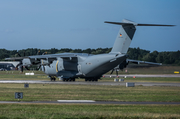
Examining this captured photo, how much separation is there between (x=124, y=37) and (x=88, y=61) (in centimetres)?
894

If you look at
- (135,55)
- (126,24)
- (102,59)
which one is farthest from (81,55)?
(135,55)

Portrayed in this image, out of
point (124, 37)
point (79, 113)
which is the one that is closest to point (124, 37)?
point (124, 37)

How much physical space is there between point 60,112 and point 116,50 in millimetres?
31198

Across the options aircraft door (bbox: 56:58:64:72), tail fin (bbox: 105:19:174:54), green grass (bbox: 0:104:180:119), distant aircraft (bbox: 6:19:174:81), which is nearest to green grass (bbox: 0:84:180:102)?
green grass (bbox: 0:104:180:119)

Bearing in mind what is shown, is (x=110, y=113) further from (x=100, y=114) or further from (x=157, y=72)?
(x=157, y=72)

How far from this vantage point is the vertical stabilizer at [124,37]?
156 ft

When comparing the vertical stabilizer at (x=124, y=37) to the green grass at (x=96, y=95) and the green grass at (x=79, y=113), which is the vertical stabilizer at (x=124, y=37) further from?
the green grass at (x=79, y=113)

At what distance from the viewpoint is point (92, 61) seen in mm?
53094

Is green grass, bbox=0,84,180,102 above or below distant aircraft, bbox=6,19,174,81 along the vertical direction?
below

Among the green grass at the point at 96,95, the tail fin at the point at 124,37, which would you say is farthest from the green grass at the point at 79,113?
the tail fin at the point at 124,37

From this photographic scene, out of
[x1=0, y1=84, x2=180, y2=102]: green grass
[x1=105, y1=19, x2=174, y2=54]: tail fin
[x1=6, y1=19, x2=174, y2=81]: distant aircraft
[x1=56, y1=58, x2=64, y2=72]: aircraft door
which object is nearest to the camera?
[x1=0, y1=84, x2=180, y2=102]: green grass

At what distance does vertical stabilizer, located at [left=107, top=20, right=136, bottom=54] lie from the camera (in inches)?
1875

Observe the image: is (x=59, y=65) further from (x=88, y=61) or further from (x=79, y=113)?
(x=79, y=113)

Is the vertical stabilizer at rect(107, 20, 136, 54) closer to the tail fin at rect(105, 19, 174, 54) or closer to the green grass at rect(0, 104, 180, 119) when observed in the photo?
the tail fin at rect(105, 19, 174, 54)
